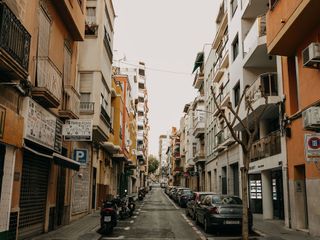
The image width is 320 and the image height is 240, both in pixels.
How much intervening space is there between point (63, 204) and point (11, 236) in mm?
6090

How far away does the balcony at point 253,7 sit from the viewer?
844 inches

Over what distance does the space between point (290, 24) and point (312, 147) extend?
4.97 m

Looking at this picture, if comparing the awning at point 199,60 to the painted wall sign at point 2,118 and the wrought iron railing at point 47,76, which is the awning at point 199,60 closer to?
the wrought iron railing at point 47,76

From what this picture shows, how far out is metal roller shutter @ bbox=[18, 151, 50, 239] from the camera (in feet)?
38.7

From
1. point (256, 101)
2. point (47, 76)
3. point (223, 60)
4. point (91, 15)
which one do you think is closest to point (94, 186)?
point (91, 15)

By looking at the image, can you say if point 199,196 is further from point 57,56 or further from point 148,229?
point 57,56

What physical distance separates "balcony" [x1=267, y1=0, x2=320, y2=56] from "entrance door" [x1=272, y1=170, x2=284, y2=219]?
7.82 metres

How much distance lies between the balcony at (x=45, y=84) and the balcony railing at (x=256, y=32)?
35.4 ft

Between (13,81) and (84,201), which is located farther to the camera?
(84,201)

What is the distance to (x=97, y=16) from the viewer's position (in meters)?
22.0

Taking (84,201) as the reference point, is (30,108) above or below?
above

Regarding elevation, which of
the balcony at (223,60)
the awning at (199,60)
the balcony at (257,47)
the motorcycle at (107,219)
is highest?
the awning at (199,60)

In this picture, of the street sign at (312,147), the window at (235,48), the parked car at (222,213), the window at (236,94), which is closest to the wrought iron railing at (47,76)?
the parked car at (222,213)

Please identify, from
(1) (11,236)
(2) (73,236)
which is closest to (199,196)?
(2) (73,236)
